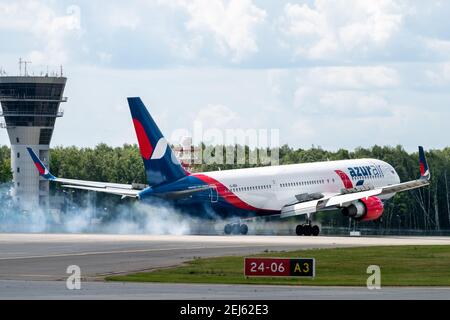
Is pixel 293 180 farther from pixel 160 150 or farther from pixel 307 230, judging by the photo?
pixel 160 150

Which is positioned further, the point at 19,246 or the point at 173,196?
the point at 173,196

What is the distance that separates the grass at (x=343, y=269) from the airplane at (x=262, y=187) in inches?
944

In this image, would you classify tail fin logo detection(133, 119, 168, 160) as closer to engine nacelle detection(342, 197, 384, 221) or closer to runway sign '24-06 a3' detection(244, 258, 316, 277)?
engine nacelle detection(342, 197, 384, 221)

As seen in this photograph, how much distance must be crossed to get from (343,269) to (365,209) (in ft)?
144

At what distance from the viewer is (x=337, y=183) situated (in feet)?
369

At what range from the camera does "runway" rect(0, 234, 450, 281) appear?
63094 mm

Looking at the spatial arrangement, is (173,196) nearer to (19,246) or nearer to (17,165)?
(19,246)

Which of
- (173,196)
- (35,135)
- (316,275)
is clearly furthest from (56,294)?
(35,135)

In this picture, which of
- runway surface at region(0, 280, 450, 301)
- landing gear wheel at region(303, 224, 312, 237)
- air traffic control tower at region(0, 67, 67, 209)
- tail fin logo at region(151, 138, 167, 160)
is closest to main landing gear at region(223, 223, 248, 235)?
landing gear wheel at region(303, 224, 312, 237)

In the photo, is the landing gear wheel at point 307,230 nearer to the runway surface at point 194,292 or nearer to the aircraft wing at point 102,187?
the aircraft wing at point 102,187

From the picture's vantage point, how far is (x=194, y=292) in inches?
1937

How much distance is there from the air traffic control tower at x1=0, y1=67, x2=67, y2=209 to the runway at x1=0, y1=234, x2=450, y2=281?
88.0 meters
